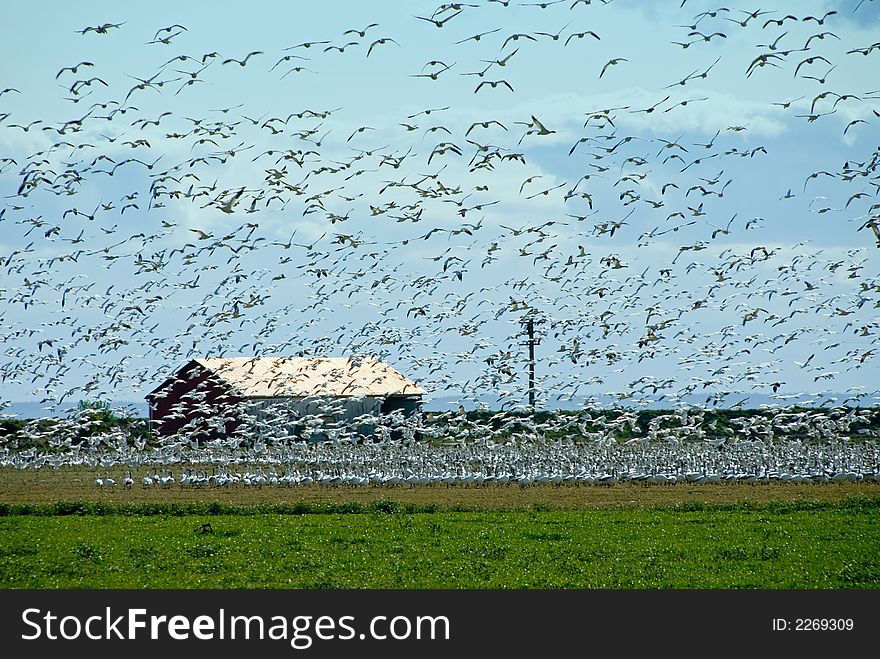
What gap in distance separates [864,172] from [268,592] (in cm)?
1605

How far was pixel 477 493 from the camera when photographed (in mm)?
45344

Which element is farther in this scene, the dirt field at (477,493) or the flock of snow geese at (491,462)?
the flock of snow geese at (491,462)

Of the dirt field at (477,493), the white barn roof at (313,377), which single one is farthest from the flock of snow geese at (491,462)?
the white barn roof at (313,377)

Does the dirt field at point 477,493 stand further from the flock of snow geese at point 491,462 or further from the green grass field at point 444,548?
the green grass field at point 444,548

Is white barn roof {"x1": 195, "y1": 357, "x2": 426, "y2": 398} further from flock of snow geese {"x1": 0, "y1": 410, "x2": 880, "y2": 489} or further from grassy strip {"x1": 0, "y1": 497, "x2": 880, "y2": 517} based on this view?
grassy strip {"x1": 0, "y1": 497, "x2": 880, "y2": 517}

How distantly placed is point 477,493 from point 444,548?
20.6 metres

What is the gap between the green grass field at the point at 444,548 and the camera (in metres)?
20.4

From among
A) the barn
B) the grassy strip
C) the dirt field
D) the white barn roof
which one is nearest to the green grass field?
the grassy strip

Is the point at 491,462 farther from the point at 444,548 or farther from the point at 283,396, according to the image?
the point at 444,548

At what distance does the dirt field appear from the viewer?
4084cm

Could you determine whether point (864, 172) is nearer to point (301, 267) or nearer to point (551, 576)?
point (551, 576)

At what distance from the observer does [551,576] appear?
20.6 metres

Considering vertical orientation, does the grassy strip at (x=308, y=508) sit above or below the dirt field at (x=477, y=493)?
above

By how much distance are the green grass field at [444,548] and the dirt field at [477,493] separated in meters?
5.20
